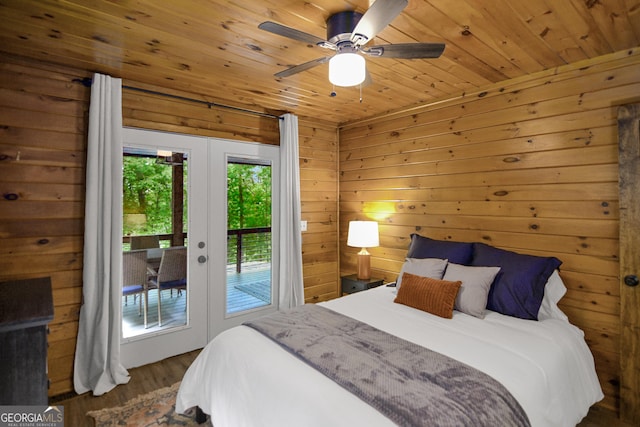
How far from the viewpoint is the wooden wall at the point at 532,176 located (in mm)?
2262

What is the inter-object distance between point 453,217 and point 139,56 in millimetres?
2848

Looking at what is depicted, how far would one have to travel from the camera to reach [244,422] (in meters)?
1.50

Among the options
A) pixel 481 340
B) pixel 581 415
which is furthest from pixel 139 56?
pixel 581 415

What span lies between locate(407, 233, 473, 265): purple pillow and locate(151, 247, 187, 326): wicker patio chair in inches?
82.8

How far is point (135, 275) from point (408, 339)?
2.34m

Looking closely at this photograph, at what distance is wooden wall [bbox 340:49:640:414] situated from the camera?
7.42ft

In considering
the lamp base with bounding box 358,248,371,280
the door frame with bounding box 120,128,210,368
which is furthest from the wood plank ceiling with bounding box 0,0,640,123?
Answer: the lamp base with bounding box 358,248,371,280

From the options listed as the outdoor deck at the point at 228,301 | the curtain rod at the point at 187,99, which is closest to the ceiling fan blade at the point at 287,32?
the curtain rod at the point at 187,99

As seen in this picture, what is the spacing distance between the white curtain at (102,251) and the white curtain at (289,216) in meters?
1.54

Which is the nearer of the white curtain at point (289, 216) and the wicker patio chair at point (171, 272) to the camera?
the wicker patio chair at point (171, 272)

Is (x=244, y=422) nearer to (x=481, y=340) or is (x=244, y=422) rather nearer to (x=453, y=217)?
(x=481, y=340)

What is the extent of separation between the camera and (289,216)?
363 centimetres

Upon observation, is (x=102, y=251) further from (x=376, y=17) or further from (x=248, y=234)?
(x=376, y=17)

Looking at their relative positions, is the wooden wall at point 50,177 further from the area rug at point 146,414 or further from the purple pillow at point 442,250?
the purple pillow at point 442,250
